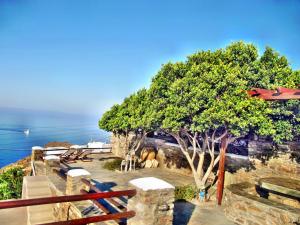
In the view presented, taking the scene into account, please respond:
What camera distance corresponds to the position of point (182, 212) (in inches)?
348

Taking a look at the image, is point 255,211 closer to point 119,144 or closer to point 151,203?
point 151,203

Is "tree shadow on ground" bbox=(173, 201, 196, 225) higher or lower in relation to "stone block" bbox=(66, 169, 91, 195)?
lower

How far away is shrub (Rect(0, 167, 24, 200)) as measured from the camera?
13977mm

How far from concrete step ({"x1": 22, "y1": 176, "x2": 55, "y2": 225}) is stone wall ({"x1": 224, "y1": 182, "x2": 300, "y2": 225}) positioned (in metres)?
7.04

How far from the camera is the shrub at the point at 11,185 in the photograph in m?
14.0

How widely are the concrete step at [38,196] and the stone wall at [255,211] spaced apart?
277 inches

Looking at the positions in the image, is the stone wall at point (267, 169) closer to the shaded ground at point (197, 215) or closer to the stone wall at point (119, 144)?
the shaded ground at point (197, 215)

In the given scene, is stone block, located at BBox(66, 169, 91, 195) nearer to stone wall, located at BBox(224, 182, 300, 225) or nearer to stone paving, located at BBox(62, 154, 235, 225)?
stone paving, located at BBox(62, 154, 235, 225)

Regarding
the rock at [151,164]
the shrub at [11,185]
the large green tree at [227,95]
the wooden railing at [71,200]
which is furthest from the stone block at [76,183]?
the rock at [151,164]

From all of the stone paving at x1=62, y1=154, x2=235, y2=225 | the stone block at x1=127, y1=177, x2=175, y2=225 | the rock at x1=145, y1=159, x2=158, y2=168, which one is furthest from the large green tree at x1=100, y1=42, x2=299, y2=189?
the rock at x1=145, y1=159, x2=158, y2=168

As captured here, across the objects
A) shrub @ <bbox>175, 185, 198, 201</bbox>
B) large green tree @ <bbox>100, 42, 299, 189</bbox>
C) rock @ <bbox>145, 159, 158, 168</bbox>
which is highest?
large green tree @ <bbox>100, 42, 299, 189</bbox>

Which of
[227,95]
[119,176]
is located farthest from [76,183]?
[119,176]

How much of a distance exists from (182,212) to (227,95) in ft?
15.7

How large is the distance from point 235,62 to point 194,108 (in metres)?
2.76
